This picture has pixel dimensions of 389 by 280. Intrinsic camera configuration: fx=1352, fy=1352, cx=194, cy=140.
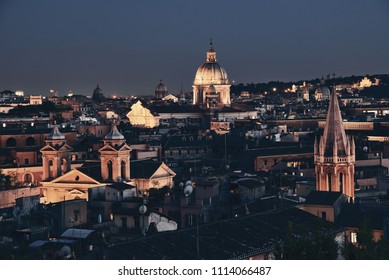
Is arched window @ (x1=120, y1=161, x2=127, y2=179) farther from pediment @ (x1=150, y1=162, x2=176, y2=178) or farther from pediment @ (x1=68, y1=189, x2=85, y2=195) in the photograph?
pediment @ (x1=68, y1=189, x2=85, y2=195)

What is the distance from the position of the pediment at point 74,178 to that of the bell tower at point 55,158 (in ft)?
3.18

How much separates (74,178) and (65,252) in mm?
11799

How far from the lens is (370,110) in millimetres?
73125

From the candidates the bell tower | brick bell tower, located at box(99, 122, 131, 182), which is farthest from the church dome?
brick bell tower, located at box(99, 122, 131, 182)

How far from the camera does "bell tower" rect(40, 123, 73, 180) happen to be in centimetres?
2895

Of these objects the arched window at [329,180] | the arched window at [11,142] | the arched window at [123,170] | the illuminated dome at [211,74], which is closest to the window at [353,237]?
the arched window at [329,180]

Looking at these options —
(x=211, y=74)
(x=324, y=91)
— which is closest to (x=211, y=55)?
(x=211, y=74)

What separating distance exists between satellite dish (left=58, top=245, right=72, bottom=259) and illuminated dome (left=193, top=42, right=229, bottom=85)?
2062 inches

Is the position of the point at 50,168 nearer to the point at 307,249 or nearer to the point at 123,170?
the point at 123,170

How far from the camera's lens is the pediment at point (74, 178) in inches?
1068

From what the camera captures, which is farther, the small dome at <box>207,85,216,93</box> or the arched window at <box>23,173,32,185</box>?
the small dome at <box>207,85,216,93</box>

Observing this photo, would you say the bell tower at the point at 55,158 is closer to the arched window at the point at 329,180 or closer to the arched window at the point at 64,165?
the arched window at the point at 64,165

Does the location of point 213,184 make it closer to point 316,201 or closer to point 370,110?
point 316,201
